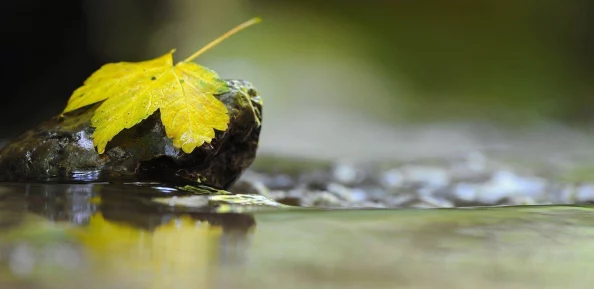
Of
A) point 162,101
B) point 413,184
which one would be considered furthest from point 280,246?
point 413,184

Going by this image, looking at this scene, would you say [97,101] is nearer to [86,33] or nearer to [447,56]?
[86,33]

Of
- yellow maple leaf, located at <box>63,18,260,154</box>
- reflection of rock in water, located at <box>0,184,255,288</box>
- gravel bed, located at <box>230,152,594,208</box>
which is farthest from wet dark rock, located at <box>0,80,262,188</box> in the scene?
gravel bed, located at <box>230,152,594,208</box>

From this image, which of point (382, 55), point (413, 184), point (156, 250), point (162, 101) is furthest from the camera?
point (382, 55)

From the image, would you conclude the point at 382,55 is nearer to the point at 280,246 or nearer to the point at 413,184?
the point at 413,184

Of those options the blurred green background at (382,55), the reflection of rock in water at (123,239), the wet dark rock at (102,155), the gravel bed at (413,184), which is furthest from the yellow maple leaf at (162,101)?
the blurred green background at (382,55)

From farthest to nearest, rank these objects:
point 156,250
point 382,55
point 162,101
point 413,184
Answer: point 382,55 < point 413,184 < point 162,101 < point 156,250

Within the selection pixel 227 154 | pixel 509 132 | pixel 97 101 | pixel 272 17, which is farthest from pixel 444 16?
pixel 97 101
